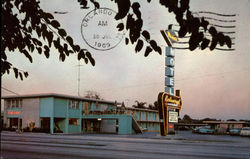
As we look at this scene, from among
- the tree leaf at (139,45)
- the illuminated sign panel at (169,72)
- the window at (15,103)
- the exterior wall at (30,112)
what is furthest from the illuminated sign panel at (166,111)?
the tree leaf at (139,45)

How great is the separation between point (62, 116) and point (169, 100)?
1723cm

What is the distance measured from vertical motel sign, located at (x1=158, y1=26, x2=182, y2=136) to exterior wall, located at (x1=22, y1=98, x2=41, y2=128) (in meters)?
20.0

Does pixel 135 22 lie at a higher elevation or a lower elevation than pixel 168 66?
lower

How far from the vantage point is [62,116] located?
161 feet

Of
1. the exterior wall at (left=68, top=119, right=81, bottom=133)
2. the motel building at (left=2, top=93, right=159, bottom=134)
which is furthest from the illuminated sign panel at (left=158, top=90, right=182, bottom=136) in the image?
the exterior wall at (left=68, top=119, right=81, bottom=133)

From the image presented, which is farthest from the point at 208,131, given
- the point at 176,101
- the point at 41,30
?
the point at 41,30

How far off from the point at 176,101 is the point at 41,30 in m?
40.6

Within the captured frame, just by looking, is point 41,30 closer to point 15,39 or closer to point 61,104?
point 15,39

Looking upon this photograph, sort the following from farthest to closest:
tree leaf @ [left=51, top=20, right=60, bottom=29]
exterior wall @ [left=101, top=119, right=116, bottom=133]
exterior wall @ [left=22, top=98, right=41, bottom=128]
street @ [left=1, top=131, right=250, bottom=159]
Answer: exterior wall @ [left=101, top=119, right=116, bottom=133] → exterior wall @ [left=22, top=98, right=41, bottom=128] → street @ [left=1, top=131, right=250, bottom=159] → tree leaf @ [left=51, top=20, right=60, bottom=29]

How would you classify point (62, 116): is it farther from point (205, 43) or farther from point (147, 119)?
point (205, 43)

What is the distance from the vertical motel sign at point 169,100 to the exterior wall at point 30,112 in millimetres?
20011

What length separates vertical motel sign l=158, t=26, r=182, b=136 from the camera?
40.6 m

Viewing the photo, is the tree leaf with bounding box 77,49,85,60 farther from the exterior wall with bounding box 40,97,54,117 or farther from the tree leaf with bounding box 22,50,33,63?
the exterior wall with bounding box 40,97,54,117

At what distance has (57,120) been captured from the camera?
50.7 m
